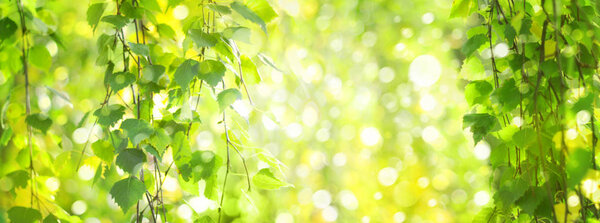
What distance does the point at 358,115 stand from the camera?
9.87ft

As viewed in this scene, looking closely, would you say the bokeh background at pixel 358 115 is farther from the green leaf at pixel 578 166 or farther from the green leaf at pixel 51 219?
the green leaf at pixel 578 166

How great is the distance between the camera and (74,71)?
111 inches

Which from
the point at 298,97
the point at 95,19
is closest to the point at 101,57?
the point at 95,19

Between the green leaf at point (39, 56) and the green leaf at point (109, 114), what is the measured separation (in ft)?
0.93

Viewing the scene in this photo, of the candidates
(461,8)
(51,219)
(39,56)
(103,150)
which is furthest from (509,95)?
(39,56)

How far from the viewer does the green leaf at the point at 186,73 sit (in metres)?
0.64

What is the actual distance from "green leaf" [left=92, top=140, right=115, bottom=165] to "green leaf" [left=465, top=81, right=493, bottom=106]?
51 centimetres

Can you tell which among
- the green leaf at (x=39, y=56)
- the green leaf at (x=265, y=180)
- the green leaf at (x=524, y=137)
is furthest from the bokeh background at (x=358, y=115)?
the green leaf at (x=524, y=137)

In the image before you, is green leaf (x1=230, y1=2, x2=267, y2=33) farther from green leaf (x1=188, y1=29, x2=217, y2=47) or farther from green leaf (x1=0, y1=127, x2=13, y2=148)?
green leaf (x1=0, y1=127, x2=13, y2=148)

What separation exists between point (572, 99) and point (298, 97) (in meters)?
2.15

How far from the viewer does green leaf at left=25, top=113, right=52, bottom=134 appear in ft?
2.73

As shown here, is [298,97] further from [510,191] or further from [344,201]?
[510,191]

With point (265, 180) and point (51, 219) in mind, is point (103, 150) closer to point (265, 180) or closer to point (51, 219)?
point (51, 219)

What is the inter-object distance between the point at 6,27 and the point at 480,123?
75 cm
